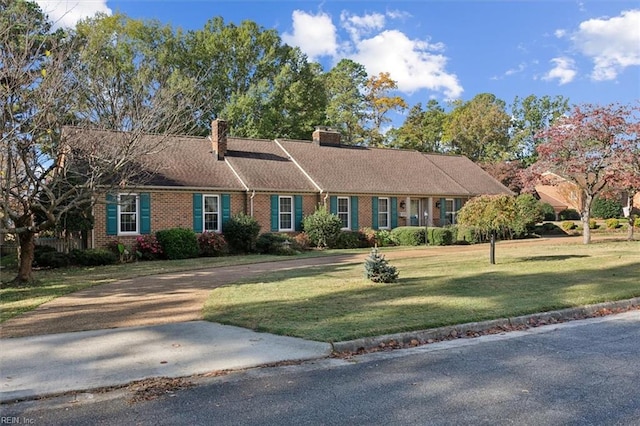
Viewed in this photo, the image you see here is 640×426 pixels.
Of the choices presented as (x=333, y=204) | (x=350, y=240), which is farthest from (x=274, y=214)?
(x=350, y=240)

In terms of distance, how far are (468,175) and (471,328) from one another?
2644cm

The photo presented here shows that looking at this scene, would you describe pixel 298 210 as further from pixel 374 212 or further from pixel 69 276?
pixel 69 276

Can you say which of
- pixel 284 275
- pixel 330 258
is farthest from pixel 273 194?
pixel 284 275

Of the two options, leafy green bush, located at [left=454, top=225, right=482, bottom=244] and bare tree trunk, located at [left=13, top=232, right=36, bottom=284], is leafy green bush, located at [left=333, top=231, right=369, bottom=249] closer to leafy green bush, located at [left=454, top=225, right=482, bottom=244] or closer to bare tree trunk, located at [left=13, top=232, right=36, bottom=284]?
leafy green bush, located at [left=454, top=225, right=482, bottom=244]

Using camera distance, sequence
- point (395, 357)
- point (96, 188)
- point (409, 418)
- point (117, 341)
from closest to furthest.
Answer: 1. point (409, 418)
2. point (395, 357)
3. point (117, 341)
4. point (96, 188)

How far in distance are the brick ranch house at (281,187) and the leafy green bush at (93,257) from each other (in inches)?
71.5

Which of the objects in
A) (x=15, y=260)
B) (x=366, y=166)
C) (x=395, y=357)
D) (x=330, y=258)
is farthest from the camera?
(x=366, y=166)

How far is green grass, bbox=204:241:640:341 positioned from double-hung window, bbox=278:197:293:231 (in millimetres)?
8468

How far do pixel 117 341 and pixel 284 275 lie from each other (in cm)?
695

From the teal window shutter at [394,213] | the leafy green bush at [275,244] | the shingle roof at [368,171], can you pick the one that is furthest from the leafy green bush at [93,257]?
the teal window shutter at [394,213]

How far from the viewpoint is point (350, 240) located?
23.7 m

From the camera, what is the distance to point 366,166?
28.6 meters

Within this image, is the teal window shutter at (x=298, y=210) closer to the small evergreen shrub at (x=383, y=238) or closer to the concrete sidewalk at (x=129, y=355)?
the small evergreen shrub at (x=383, y=238)

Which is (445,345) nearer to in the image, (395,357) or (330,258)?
(395,357)
